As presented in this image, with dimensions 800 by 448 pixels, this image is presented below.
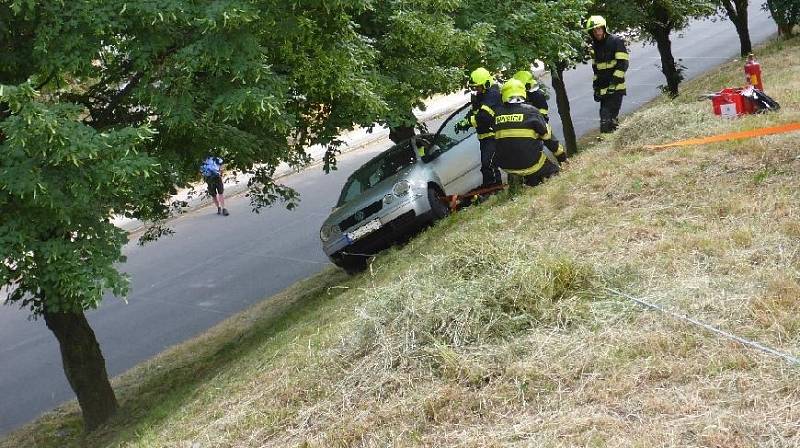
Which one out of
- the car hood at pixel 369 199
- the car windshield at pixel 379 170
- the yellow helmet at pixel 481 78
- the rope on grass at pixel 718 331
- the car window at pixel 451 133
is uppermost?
the yellow helmet at pixel 481 78

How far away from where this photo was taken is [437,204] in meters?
12.4

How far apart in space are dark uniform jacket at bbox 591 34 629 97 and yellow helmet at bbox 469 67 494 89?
1554mm

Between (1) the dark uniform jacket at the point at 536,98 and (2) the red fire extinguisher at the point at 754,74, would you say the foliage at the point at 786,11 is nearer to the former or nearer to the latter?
(2) the red fire extinguisher at the point at 754,74

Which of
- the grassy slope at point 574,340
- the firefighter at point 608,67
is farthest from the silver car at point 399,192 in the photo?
the grassy slope at point 574,340

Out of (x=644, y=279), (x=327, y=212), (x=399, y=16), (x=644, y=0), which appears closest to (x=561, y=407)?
(x=644, y=279)

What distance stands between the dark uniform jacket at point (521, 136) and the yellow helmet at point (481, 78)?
3.52ft

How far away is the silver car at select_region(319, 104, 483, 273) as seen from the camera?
12.2 meters

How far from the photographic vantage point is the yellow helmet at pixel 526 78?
1152 cm

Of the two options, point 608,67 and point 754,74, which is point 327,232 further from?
point 754,74

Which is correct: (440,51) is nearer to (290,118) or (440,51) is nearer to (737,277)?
(290,118)

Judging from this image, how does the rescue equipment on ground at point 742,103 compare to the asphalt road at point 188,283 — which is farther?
the asphalt road at point 188,283

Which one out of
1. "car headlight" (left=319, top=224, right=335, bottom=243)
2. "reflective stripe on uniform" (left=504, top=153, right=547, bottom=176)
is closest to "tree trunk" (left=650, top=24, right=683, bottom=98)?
"car headlight" (left=319, top=224, right=335, bottom=243)

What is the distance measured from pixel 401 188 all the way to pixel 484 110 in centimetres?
152

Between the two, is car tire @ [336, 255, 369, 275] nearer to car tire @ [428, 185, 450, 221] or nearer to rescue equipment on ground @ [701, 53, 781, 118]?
car tire @ [428, 185, 450, 221]
